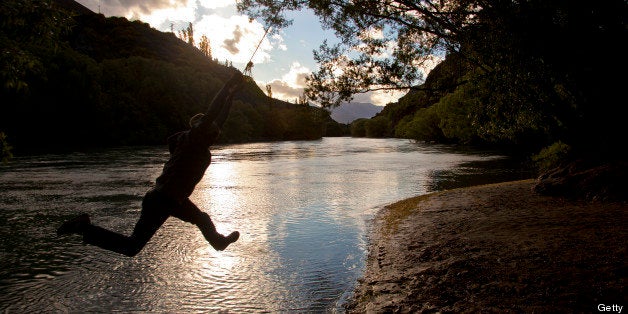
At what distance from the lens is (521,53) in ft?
A: 37.8

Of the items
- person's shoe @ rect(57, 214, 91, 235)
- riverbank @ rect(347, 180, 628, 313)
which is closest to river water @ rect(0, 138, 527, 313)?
Answer: riverbank @ rect(347, 180, 628, 313)

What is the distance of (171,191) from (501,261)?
19.6 ft

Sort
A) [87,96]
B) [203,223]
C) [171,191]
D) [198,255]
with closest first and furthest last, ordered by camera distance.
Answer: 1. [171,191]
2. [203,223]
3. [198,255]
4. [87,96]

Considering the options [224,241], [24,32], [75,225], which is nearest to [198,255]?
[224,241]

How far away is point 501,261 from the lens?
7965mm

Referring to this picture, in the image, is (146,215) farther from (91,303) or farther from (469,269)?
(469,269)

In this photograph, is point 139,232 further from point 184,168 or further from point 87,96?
point 87,96

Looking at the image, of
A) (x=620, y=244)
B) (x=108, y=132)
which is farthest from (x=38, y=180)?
(x=108, y=132)

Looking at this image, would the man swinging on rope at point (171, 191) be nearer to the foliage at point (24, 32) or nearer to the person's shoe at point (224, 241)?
the person's shoe at point (224, 241)

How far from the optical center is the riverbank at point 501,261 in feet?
20.3

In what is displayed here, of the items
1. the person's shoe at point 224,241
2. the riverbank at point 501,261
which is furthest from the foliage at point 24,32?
the riverbank at point 501,261

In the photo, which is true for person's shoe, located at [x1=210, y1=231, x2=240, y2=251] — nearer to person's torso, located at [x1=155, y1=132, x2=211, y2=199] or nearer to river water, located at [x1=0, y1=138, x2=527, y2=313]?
person's torso, located at [x1=155, y1=132, x2=211, y2=199]

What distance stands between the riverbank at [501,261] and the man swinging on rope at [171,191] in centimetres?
356

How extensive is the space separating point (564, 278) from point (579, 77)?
7.17m
